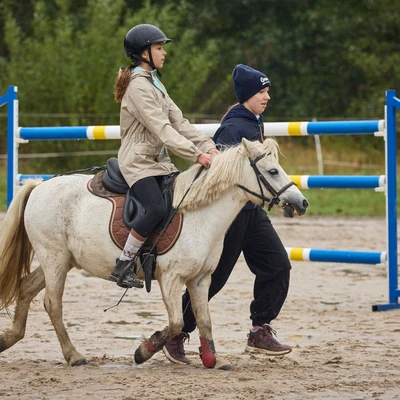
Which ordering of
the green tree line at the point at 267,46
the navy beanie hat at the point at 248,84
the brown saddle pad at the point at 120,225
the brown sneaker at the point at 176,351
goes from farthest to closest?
1. the green tree line at the point at 267,46
2. the navy beanie hat at the point at 248,84
3. the brown sneaker at the point at 176,351
4. the brown saddle pad at the point at 120,225

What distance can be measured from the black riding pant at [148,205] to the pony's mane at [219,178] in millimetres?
132

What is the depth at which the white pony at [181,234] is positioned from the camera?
19.4ft

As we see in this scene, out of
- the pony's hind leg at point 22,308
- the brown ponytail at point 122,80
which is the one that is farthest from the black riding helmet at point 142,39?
the pony's hind leg at point 22,308

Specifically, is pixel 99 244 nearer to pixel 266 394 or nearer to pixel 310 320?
pixel 266 394

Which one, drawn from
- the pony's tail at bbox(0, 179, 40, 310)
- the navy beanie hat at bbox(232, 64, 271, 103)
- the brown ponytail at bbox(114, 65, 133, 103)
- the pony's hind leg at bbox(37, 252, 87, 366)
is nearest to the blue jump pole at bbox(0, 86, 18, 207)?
the pony's tail at bbox(0, 179, 40, 310)

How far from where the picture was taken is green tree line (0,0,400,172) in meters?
21.9

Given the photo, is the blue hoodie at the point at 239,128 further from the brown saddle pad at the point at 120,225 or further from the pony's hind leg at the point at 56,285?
the pony's hind leg at the point at 56,285

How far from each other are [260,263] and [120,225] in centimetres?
106

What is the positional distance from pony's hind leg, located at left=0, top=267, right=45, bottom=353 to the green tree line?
15.0 meters

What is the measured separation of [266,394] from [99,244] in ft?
4.99

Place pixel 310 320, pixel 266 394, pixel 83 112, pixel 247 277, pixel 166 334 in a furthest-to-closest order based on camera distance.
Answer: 1. pixel 83 112
2. pixel 247 277
3. pixel 310 320
4. pixel 166 334
5. pixel 266 394

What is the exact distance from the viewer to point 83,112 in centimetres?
2066

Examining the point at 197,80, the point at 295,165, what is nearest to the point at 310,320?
the point at 295,165

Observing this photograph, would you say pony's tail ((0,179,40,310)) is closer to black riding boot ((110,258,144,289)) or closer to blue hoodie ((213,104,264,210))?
black riding boot ((110,258,144,289))
